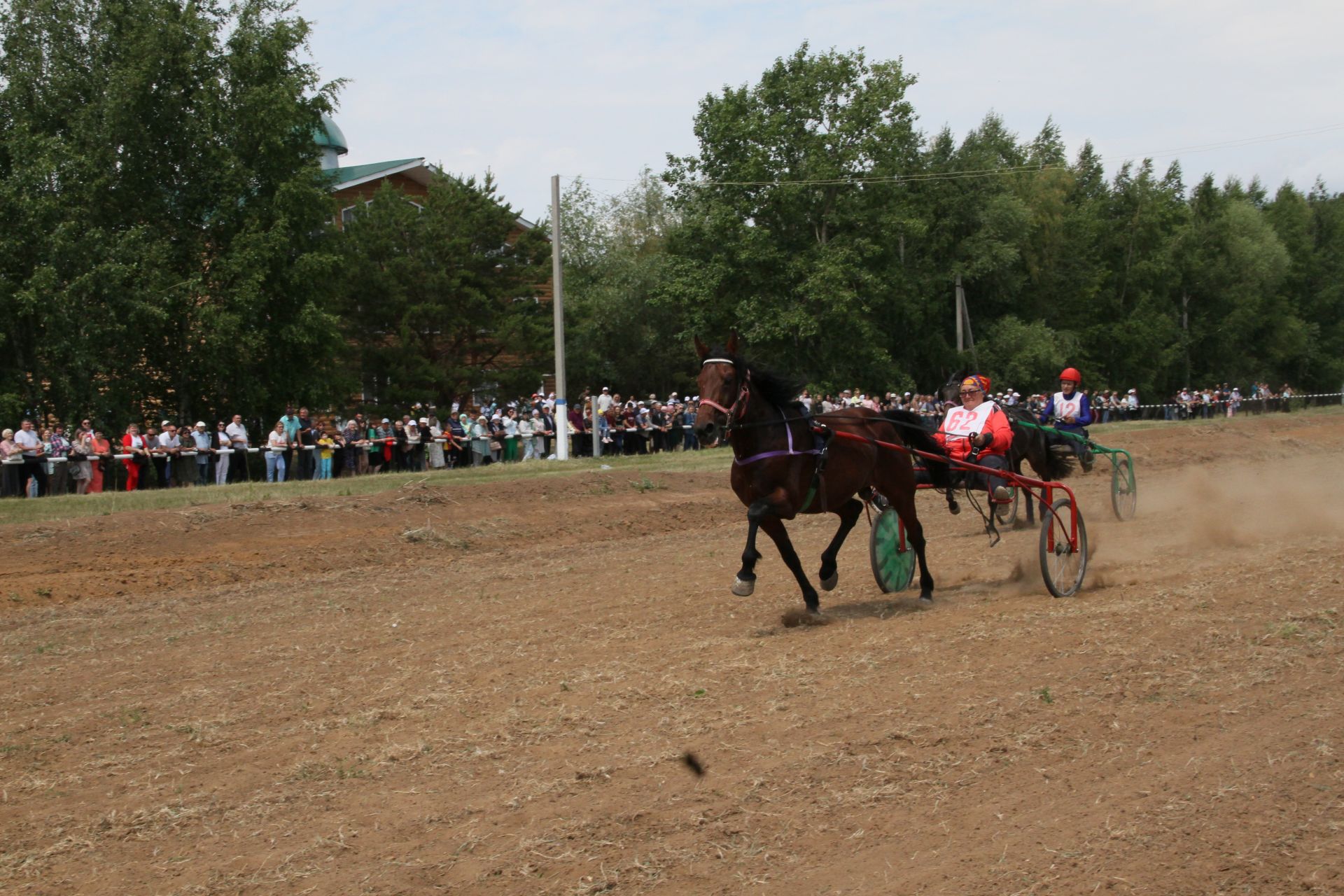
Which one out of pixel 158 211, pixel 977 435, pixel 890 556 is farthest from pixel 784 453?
pixel 158 211

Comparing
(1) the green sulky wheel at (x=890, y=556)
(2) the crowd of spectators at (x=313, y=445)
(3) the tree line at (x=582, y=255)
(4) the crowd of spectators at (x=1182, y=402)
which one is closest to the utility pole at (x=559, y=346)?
(2) the crowd of spectators at (x=313, y=445)

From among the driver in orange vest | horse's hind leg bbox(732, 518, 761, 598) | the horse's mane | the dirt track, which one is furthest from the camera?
the driver in orange vest

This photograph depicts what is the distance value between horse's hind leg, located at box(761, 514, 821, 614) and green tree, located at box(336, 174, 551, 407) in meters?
33.2

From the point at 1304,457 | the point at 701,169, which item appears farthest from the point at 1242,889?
the point at 701,169

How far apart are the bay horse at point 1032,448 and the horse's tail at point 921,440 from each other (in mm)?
2624

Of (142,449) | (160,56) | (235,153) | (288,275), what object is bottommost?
(142,449)

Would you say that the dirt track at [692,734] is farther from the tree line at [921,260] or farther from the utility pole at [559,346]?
the tree line at [921,260]

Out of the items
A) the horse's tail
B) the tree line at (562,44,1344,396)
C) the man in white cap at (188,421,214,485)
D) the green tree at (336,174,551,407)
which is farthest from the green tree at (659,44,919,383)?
the horse's tail

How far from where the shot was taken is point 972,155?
54.8 meters

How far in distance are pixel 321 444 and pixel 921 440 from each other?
52.4 ft

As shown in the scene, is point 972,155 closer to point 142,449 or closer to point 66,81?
point 66,81

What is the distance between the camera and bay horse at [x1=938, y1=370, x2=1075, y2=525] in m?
13.9

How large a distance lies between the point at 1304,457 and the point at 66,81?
29.5 meters

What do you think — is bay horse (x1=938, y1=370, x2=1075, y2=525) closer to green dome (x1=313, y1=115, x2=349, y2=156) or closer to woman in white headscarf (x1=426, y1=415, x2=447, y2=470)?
woman in white headscarf (x1=426, y1=415, x2=447, y2=470)
